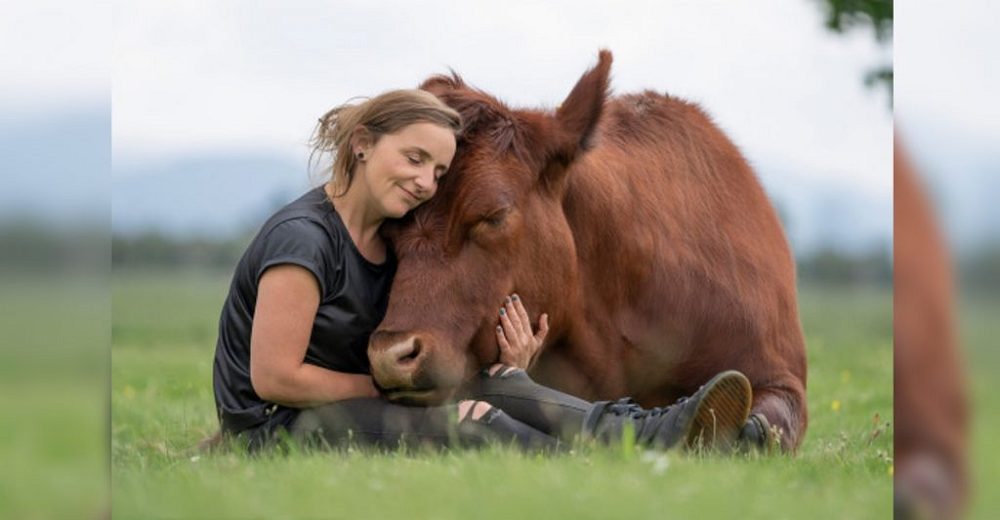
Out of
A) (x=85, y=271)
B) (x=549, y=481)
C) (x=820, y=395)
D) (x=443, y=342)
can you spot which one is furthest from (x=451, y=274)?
(x=820, y=395)

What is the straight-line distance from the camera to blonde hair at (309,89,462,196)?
400 cm

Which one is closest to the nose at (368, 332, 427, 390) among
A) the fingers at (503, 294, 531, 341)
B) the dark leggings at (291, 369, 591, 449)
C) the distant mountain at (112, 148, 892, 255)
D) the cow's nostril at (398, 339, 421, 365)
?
the cow's nostril at (398, 339, 421, 365)

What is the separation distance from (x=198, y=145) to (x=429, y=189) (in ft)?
8.04

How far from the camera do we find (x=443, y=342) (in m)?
3.83

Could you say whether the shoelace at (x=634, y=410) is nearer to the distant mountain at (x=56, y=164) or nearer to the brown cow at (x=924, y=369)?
the brown cow at (x=924, y=369)

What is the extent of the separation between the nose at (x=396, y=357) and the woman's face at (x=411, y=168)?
0.43 meters

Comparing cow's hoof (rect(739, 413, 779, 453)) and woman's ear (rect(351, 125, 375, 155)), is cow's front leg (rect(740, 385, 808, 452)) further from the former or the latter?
woman's ear (rect(351, 125, 375, 155))

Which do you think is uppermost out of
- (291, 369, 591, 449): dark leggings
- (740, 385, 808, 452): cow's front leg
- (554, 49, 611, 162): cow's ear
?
(554, 49, 611, 162): cow's ear

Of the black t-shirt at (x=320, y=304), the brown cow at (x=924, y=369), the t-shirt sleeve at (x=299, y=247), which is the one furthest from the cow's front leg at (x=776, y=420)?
the t-shirt sleeve at (x=299, y=247)

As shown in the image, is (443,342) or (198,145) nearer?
(443,342)

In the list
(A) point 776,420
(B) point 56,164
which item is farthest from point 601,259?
(B) point 56,164

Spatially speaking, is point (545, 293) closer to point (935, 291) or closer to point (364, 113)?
point (364, 113)

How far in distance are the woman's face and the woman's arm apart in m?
0.34

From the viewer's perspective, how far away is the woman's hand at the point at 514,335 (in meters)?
4.07
